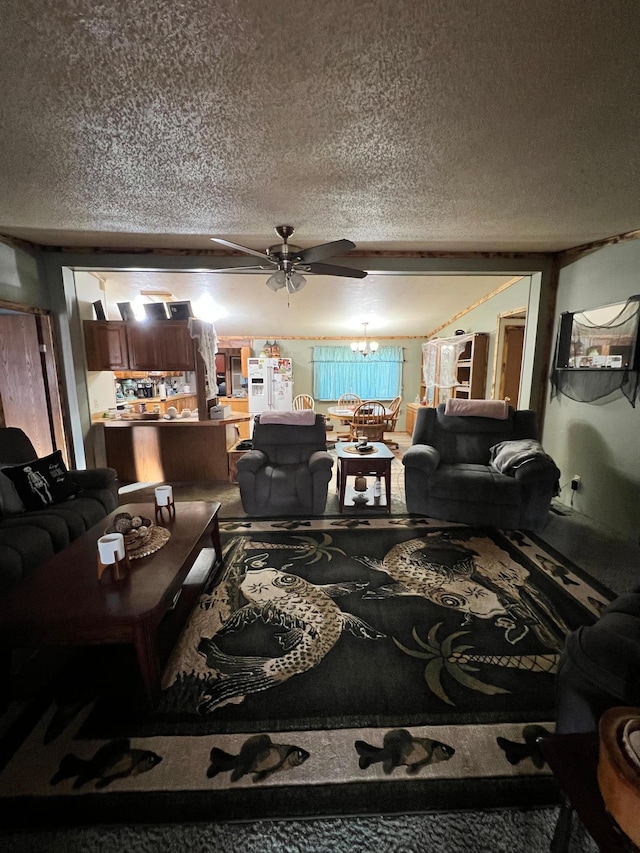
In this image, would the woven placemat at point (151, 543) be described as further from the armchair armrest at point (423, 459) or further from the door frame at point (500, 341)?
the door frame at point (500, 341)

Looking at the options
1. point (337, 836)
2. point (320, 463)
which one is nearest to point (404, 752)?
point (337, 836)

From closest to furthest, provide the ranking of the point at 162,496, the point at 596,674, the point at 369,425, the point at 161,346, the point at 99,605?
the point at 596,674 < the point at 99,605 < the point at 162,496 < the point at 161,346 < the point at 369,425

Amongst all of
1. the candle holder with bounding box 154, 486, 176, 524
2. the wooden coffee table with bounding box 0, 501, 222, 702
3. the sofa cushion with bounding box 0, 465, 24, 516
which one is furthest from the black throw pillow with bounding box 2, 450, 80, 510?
the candle holder with bounding box 154, 486, 176, 524

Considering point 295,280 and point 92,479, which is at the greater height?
point 295,280

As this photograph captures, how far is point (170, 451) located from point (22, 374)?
160cm

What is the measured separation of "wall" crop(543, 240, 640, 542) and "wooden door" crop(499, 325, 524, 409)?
3.77ft

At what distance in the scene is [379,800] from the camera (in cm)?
112

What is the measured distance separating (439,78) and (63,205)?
8.11 ft

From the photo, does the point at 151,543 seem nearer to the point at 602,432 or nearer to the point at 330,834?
the point at 330,834

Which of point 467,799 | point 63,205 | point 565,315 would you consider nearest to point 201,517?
point 467,799

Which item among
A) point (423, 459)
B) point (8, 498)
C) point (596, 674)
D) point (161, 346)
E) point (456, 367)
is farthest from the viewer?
point (456, 367)

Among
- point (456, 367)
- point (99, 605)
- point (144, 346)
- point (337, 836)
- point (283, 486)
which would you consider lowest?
point (337, 836)

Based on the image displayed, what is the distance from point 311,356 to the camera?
756 centimetres

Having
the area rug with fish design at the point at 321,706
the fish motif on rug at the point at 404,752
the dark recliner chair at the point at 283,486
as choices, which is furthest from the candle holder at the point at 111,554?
the dark recliner chair at the point at 283,486
